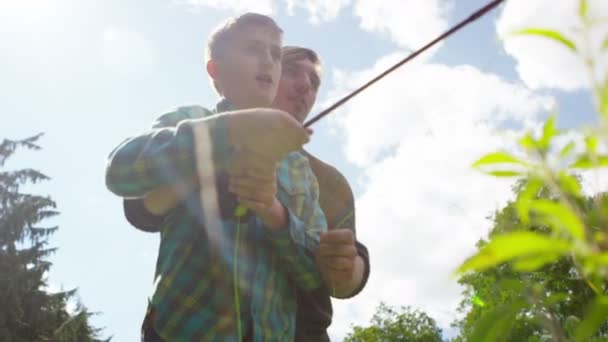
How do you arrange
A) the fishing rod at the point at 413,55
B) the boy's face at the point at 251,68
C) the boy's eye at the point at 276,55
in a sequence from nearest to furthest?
1. the fishing rod at the point at 413,55
2. the boy's face at the point at 251,68
3. the boy's eye at the point at 276,55

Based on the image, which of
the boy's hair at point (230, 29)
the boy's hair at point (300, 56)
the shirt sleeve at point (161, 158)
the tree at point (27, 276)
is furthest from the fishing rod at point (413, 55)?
the tree at point (27, 276)

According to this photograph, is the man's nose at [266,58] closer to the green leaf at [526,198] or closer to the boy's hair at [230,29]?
the boy's hair at [230,29]

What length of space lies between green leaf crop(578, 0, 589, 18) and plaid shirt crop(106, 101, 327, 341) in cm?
136

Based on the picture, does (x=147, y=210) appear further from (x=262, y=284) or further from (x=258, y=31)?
(x=258, y=31)

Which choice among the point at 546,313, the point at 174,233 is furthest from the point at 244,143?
the point at 546,313

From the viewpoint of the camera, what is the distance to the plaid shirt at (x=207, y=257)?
5.67 ft

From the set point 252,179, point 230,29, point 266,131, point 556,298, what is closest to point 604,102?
point 556,298

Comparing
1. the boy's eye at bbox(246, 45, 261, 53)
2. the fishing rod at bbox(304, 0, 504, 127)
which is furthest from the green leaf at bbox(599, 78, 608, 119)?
the boy's eye at bbox(246, 45, 261, 53)

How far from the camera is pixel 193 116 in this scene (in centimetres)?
216

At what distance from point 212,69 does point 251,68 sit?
33cm

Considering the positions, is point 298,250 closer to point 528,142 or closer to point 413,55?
point 413,55

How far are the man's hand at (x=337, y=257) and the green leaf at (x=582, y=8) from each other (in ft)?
5.29

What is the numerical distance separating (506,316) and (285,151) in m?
1.25

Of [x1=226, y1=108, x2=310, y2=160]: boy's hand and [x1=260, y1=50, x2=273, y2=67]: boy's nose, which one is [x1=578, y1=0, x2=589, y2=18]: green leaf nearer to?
[x1=226, y1=108, x2=310, y2=160]: boy's hand
